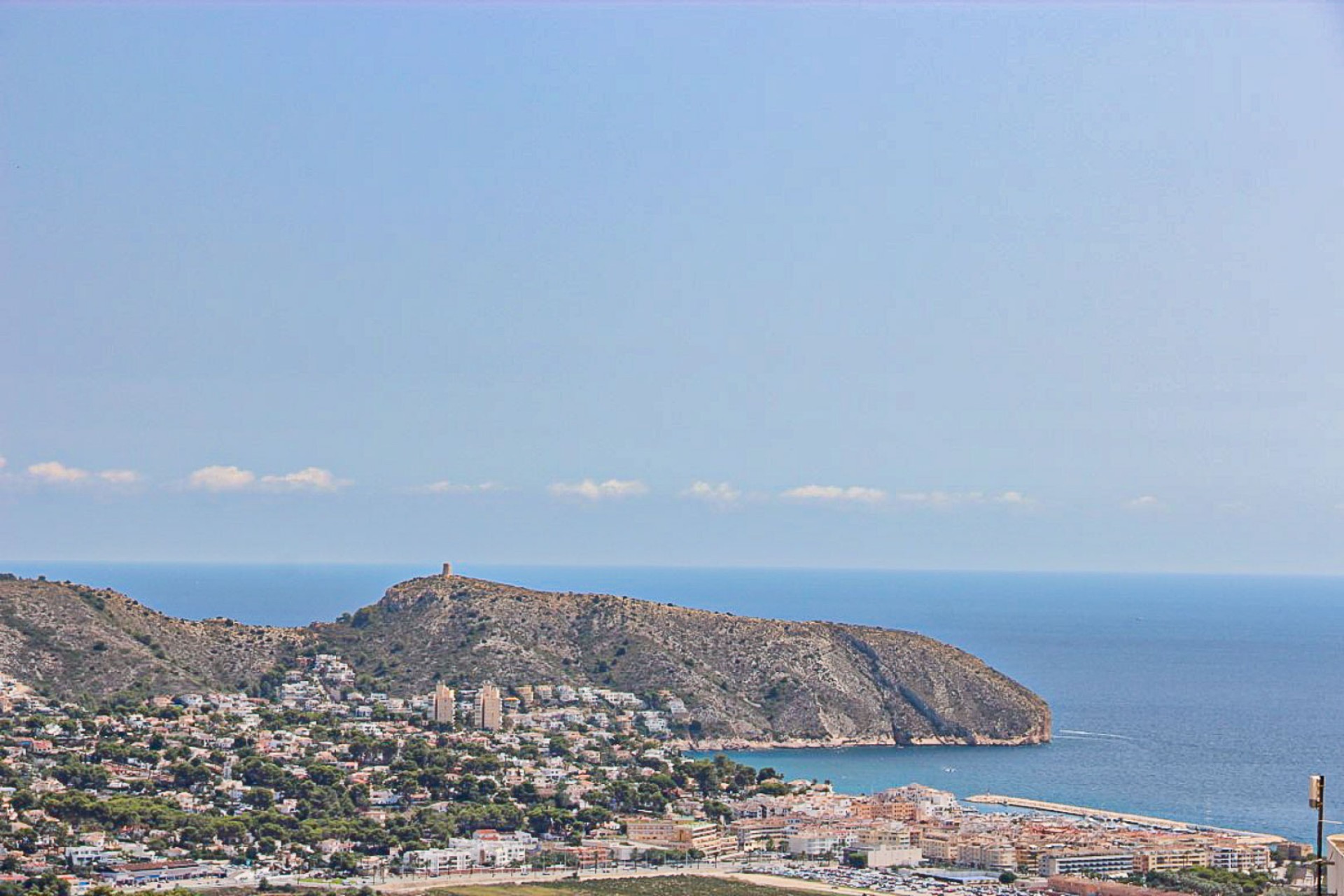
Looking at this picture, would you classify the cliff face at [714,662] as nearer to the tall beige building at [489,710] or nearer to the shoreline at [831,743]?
the shoreline at [831,743]

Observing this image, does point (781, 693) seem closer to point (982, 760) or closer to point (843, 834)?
point (982, 760)

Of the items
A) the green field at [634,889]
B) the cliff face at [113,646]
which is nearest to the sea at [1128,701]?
the green field at [634,889]

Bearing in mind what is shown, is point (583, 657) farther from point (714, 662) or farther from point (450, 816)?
point (450, 816)

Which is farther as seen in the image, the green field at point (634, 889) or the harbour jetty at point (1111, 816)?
the harbour jetty at point (1111, 816)

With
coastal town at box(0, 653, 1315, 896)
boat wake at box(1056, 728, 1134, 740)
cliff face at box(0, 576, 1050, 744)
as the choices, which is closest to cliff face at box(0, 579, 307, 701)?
cliff face at box(0, 576, 1050, 744)

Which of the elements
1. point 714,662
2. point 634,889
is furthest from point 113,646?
point 634,889

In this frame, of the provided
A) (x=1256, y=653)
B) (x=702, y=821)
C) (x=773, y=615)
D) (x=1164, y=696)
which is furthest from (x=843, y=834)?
(x=773, y=615)
